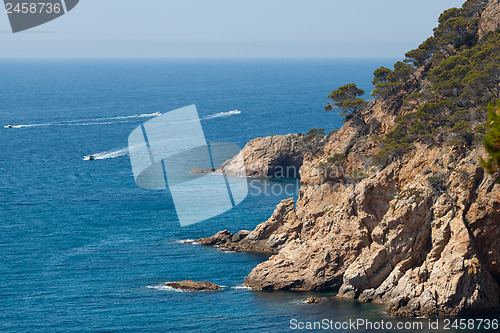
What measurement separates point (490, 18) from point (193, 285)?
Answer: 38.8 m

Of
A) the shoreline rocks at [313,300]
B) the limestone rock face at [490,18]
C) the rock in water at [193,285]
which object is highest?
the limestone rock face at [490,18]

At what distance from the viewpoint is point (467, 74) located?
60875mm

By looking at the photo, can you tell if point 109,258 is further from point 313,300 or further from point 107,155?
point 107,155

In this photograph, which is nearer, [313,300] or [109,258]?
[313,300]

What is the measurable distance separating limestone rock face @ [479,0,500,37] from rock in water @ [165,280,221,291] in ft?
118

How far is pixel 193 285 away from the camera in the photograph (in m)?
60.1

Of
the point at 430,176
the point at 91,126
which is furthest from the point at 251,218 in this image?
the point at 91,126

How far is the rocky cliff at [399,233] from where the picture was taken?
50.9 m

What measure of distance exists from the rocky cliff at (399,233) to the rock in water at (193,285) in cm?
322

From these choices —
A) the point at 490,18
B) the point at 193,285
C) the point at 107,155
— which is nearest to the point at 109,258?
the point at 193,285

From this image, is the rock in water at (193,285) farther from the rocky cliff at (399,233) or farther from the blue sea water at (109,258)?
the rocky cliff at (399,233)

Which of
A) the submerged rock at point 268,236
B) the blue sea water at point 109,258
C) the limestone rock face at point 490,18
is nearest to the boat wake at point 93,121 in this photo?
the blue sea water at point 109,258

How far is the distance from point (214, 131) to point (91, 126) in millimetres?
29134

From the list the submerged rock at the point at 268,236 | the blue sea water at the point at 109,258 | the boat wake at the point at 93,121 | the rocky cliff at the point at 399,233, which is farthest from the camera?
the boat wake at the point at 93,121
